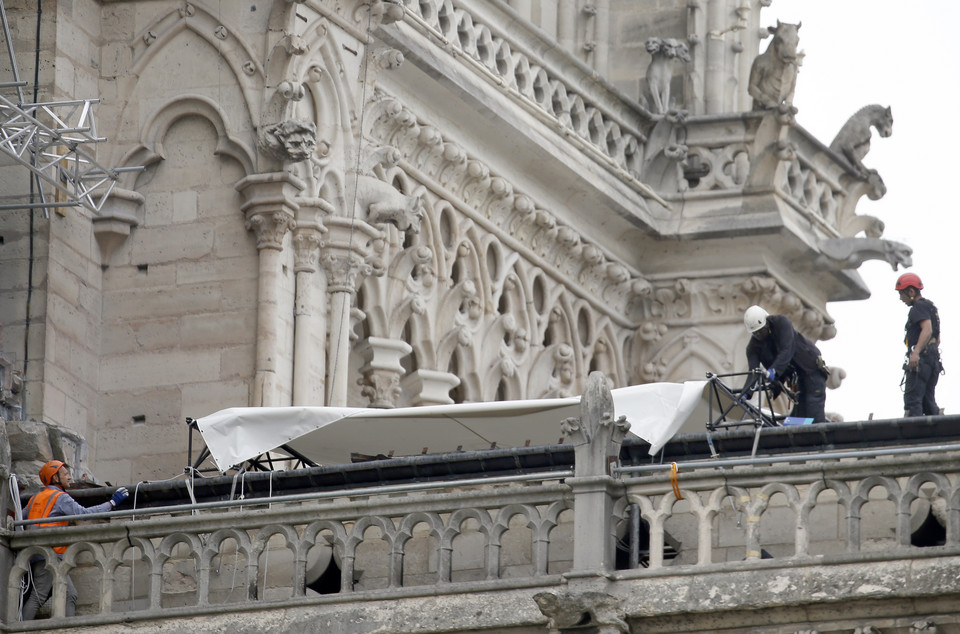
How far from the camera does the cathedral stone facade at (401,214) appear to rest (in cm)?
2923

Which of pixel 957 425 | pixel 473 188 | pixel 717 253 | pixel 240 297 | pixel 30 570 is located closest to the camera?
pixel 957 425

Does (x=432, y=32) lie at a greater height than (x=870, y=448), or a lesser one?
greater

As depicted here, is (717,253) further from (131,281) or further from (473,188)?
(131,281)

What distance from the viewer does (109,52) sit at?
30.1 meters

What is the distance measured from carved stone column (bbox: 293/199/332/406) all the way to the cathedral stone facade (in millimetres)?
24

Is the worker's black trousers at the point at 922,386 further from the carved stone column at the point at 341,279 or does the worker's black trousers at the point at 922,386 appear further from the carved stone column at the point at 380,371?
the carved stone column at the point at 380,371

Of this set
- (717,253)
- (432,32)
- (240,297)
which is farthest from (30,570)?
(717,253)

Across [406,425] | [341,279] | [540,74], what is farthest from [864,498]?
[540,74]

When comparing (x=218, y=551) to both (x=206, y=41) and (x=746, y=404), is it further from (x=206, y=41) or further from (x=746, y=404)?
(x=206, y=41)

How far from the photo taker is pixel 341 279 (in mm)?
29859

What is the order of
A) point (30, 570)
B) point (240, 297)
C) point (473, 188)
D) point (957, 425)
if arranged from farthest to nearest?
point (473, 188)
point (240, 297)
point (30, 570)
point (957, 425)

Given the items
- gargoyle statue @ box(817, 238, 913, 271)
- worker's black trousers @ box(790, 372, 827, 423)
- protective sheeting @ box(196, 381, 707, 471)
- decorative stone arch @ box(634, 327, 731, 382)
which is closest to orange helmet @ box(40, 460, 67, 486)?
protective sheeting @ box(196, 381, 707, 471)

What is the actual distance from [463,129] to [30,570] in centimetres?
939

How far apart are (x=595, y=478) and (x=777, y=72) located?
14088 mm
